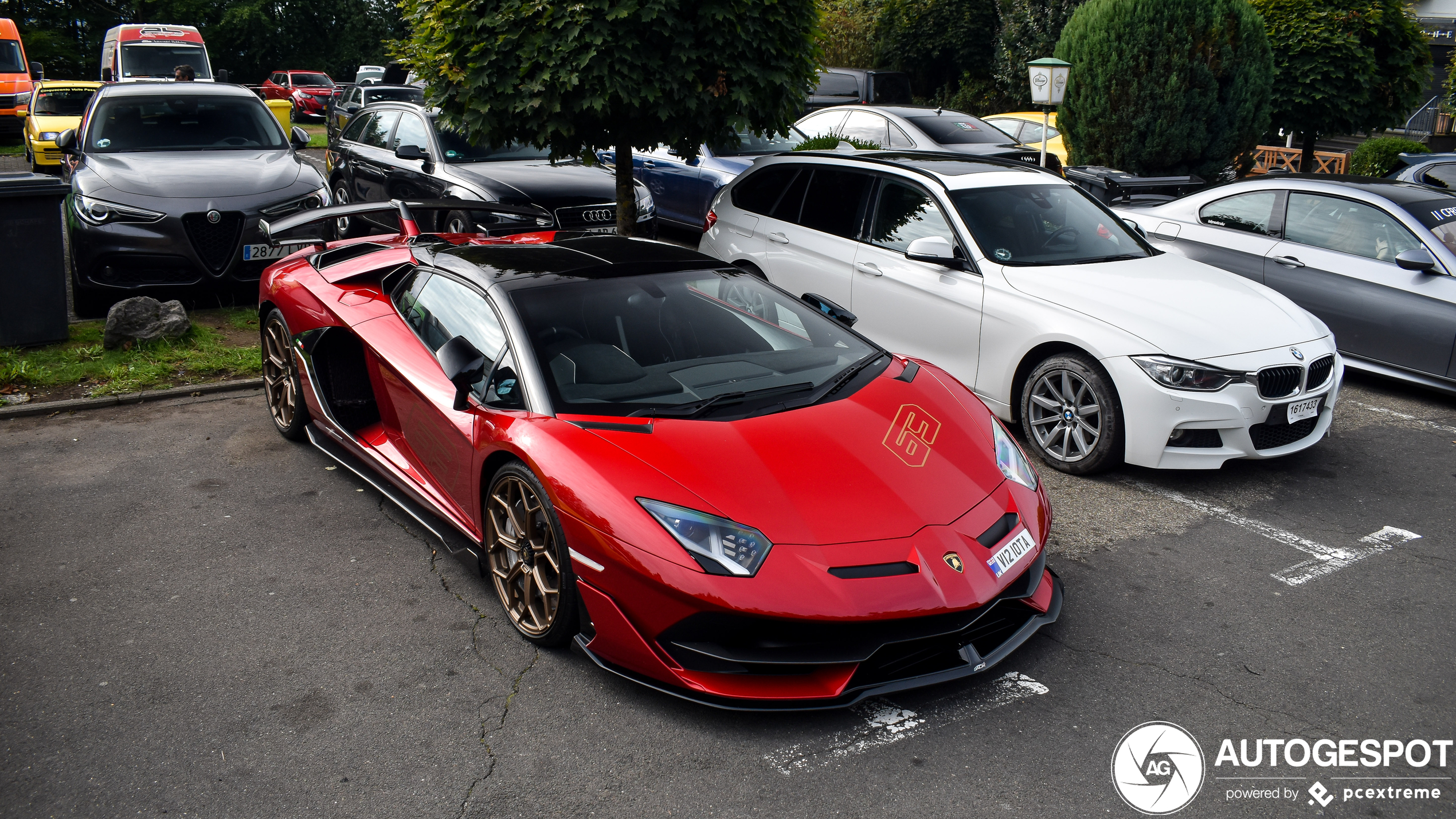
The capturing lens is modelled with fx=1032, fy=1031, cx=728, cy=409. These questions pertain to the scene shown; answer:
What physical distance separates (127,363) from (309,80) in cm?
3732

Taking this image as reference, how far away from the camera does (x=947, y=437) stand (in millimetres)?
3900

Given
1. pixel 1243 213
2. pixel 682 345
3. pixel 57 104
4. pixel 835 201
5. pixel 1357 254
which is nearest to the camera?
pixel 682 345

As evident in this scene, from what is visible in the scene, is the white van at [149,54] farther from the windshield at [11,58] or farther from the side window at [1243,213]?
the side window at [1243,213]

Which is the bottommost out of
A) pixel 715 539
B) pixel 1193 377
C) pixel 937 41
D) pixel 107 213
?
pixel 715 539

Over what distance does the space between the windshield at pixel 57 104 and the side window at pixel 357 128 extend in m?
7.72

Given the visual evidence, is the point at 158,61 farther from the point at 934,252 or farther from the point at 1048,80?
the point at 934,252

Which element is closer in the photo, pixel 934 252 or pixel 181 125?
pixel 934 252

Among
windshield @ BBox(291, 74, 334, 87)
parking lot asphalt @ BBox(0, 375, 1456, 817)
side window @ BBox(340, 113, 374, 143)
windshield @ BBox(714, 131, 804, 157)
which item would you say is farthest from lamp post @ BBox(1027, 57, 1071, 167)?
windshield @ BBox(291, 74, 334, 87)

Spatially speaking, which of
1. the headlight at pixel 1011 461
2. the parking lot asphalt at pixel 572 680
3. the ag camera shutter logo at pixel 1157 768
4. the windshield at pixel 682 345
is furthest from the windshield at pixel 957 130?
the ag camera shutter logo at pixel 1157 768

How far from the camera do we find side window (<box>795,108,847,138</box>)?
1323cm

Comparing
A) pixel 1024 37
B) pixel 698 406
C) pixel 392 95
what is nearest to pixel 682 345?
pixel 698 406

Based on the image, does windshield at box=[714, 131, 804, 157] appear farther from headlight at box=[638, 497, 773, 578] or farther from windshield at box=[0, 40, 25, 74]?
windshield at box=[0, 40, 25, 74]

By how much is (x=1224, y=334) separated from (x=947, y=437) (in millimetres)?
2288

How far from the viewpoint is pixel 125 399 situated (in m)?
6.62
